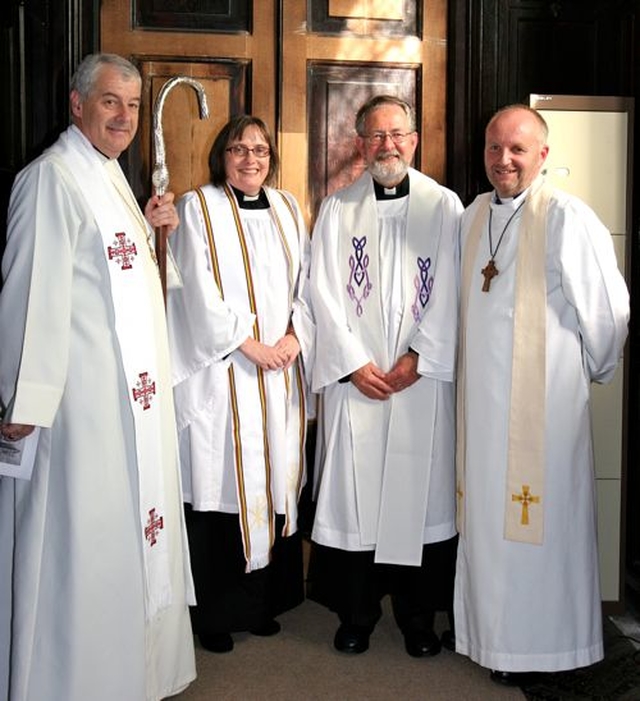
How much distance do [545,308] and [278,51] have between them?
1987 mm

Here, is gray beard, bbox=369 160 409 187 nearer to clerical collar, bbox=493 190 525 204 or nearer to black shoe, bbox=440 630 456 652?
clerical collar, bbox=493 190 525 204

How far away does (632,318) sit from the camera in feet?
13.9

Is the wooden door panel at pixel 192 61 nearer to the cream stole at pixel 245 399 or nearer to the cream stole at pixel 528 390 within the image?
the cream stole at pixel 245 399

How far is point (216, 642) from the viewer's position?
150 inches

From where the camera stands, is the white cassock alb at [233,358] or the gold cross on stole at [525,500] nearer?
the gold cross on stole at [525,500]

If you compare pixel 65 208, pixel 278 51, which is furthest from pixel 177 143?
pixel 65 208

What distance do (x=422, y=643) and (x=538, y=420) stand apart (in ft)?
3.46

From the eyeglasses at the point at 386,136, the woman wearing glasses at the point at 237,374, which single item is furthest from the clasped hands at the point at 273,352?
the eyeglasses at the point at 386,136

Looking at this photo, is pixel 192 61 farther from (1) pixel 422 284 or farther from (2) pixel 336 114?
(1) pixel 422 284

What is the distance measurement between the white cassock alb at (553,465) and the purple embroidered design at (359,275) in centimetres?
55

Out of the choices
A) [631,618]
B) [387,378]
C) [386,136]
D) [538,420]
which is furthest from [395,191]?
[631,618]

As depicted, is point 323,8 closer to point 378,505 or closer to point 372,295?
point 372,295

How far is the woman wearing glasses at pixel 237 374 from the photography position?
148 inches

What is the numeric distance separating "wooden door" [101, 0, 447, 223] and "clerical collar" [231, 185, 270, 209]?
646 millimetres
